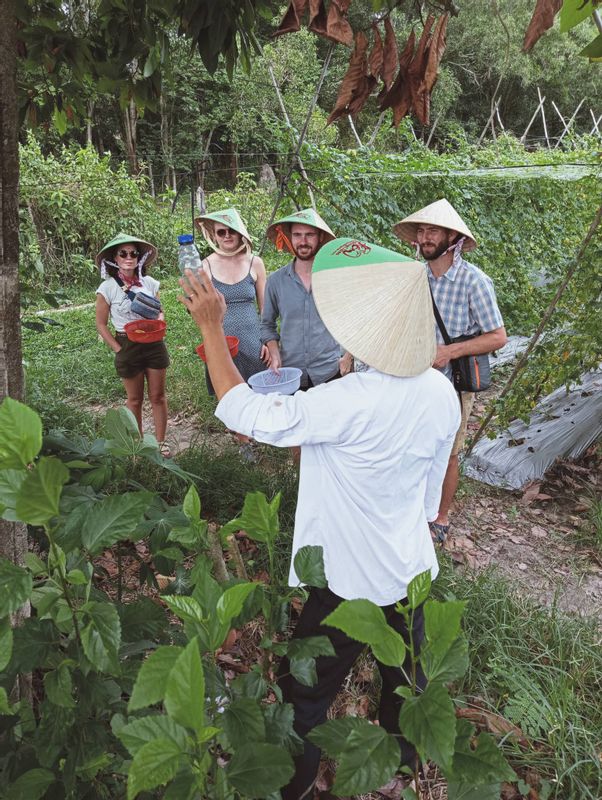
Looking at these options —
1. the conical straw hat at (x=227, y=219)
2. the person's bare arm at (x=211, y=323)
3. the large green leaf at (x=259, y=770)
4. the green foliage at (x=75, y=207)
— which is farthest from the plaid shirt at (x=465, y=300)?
the green foliage at (x=75, y=207)

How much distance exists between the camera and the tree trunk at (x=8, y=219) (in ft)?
4.12

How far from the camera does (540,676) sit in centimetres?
230

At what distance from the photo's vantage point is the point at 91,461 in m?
1.72

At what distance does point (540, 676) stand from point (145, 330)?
279 cm

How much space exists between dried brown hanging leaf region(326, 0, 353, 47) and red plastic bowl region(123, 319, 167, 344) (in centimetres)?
262

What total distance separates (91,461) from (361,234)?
4.48m

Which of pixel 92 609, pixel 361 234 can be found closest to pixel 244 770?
pixel 92 609

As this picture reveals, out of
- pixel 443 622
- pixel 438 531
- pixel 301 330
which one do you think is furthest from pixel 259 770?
pixel 301 330

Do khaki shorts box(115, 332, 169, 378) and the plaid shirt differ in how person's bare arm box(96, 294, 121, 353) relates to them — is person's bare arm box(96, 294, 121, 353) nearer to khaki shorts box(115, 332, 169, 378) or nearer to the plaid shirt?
khaki shorts box(115, 332, 169, 378)

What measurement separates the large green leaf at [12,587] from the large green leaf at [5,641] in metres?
0.02

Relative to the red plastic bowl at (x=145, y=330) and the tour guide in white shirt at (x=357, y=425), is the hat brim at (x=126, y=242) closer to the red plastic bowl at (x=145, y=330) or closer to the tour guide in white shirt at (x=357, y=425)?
the red plastic bowl at (x=145, y=330)

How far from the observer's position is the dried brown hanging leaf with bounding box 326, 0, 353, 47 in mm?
1115

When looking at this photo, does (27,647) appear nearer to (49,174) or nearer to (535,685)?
(535,685)

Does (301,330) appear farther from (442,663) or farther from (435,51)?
(442,663)
